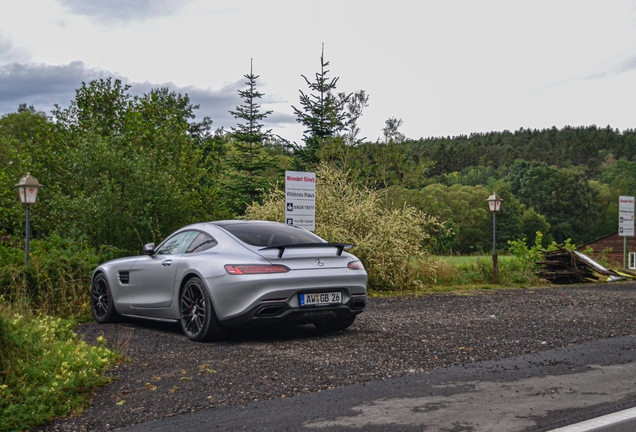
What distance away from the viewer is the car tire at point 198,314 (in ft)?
26.7

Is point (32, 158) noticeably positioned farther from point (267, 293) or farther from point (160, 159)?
point (267, 293)

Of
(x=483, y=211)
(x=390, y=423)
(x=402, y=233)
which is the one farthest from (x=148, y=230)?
(x=483, y=211)

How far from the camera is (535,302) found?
13.7m

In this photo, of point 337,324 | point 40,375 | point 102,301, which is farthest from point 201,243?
point 40,375

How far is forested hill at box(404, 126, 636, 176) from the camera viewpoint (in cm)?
13025

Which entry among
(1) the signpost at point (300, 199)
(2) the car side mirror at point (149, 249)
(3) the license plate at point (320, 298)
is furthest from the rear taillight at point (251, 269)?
(1) the signpost at point (300, 199)

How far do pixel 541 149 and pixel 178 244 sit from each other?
13927 centimetres

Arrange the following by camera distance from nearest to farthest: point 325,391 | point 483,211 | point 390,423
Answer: point 390,423, point 325,391, point 483,211

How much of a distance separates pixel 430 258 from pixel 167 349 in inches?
435

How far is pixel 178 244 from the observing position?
9320 mm

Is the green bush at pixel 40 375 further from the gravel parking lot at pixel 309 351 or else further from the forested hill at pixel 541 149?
the forested hill at pixel 541 149

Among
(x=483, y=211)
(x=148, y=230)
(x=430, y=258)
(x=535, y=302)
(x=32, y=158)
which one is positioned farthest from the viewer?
(x=483, y=211)

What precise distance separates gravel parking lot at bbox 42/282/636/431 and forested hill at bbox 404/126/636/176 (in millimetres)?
116501

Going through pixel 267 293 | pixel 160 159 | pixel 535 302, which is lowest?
pixel 535 302
